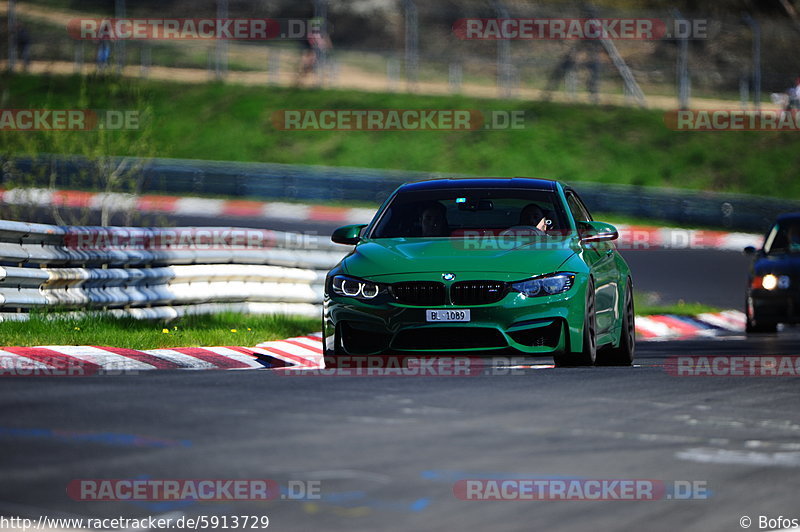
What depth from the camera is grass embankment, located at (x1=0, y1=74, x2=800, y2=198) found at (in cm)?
3997

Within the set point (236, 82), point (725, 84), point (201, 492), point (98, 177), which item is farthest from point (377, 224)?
point (725, 84)

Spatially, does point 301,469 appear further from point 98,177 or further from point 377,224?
point 98,177

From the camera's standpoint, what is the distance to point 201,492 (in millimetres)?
5801

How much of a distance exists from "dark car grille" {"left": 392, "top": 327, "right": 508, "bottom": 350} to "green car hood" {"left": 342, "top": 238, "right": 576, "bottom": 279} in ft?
1.36

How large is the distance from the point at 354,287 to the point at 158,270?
4.25 meters

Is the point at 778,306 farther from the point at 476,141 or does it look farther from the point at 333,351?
the point at 476,141

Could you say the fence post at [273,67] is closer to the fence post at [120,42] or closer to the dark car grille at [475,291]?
the fence post at [120,42]

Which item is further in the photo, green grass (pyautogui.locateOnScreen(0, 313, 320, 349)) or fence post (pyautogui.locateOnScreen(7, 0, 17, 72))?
fence post (pyautogui.locateOnScreen(7, 0, 17, 72))

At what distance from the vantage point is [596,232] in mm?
11516

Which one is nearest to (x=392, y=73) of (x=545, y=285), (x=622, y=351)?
(x=622, y=351)

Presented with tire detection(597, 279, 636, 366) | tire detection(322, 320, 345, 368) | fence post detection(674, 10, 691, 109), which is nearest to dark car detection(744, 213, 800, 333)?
tire detection(597, 279, 636, 366)

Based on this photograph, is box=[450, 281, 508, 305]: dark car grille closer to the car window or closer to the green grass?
the car window

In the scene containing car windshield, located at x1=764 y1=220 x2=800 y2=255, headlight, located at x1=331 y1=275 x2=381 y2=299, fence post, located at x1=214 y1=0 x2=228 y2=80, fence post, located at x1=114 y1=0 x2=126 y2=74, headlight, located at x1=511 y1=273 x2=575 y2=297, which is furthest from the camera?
fence post, located at x1=214 y1=0 x2=228 y2=80

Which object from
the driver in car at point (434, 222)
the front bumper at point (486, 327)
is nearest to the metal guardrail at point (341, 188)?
the driver in car at point (434, 222)
